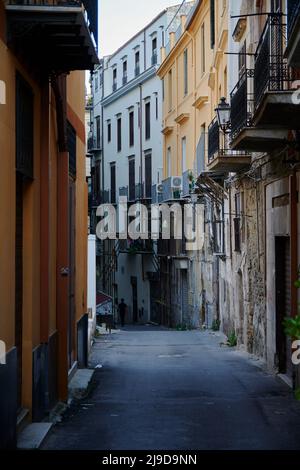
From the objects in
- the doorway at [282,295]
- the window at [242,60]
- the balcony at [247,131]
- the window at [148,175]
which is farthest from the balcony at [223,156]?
the window at [148,175]

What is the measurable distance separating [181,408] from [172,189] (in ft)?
76.3

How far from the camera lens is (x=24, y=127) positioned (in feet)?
29.2

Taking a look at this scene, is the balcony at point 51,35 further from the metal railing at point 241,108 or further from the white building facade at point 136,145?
the white building facade at point 136,145

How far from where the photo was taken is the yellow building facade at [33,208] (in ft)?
25.5

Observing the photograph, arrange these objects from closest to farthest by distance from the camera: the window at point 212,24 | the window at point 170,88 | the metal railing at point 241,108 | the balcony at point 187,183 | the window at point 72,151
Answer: the window at point 72,151, the metal railing at point 241,108, the window at point 212,24, the balcony at point 187,183, the window at point 170,88

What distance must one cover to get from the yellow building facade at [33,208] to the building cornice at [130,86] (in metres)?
29.0

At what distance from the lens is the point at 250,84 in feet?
57.0

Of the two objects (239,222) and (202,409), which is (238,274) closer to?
(239,222)

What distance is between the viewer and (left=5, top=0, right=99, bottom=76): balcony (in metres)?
7.96

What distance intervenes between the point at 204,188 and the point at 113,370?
11116 millimetres

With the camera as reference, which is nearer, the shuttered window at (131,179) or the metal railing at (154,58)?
the metal railing at (154,58)

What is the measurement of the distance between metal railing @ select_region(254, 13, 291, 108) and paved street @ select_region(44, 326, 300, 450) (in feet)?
13.7

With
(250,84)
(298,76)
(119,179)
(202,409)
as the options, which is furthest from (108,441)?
(119,179)

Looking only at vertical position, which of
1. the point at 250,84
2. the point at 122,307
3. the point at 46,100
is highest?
the point at 250,84
